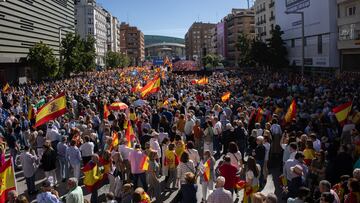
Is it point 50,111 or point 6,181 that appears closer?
point 6,181

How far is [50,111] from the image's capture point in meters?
13.6

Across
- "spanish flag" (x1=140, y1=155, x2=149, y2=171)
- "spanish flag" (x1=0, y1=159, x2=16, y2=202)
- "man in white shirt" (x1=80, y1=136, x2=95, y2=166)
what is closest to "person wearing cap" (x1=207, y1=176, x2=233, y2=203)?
"spanish flag" (x1=140, y1=155, x2=149, y2=171)

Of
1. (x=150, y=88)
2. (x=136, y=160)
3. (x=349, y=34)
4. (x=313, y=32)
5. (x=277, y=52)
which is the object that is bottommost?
(x=136, y=160)

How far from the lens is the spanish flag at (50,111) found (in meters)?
13.5

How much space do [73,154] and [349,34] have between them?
39181 mm

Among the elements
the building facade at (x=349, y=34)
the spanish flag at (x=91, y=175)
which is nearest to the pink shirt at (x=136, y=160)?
the spanish flag at (x=91, y=175)

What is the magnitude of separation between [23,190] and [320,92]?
19122mm

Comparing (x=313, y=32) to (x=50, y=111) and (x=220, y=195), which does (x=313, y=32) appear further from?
(x=220, y=195)

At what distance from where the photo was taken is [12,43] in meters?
54.1

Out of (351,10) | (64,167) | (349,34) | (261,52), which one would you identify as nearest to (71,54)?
(261,52)

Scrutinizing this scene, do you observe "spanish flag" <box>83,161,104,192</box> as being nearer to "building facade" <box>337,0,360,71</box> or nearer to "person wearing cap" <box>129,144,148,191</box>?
"person wearing cap" <box>129,144,148,191</box>

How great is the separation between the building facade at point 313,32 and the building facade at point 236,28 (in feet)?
198

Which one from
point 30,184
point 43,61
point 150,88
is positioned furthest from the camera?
point 43,61

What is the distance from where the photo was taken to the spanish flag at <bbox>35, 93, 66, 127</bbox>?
1347cm
